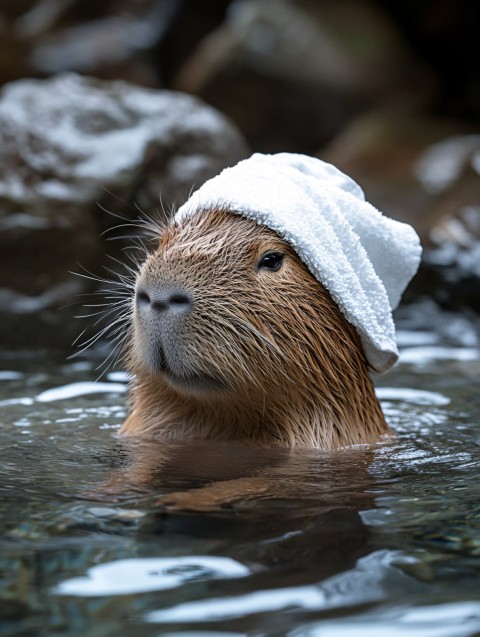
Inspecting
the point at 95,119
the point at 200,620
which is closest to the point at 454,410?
the point at 200,620

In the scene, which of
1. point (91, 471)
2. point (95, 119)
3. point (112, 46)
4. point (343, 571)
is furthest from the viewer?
point (112, 46)

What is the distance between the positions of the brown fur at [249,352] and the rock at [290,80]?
8.47m

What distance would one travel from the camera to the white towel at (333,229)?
159 inches

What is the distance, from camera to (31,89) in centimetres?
786

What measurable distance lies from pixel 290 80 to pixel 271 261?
9.01 m

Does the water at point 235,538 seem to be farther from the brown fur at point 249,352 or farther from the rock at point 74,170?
the rock at point 74,170

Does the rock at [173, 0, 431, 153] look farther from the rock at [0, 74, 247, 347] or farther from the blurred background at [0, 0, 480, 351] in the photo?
the rock at [0, 74, 247, 347]

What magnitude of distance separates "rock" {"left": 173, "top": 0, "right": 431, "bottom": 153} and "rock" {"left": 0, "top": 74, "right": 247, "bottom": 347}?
179 inches

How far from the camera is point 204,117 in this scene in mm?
7988

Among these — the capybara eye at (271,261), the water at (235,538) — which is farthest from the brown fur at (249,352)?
the water at (235,538)

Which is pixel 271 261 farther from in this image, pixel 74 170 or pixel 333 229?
pixel 74 170

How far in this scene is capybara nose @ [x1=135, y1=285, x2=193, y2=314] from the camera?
12.1 feet

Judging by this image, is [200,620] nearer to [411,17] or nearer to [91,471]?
[91,471]

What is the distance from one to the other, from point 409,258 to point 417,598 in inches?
93.6
